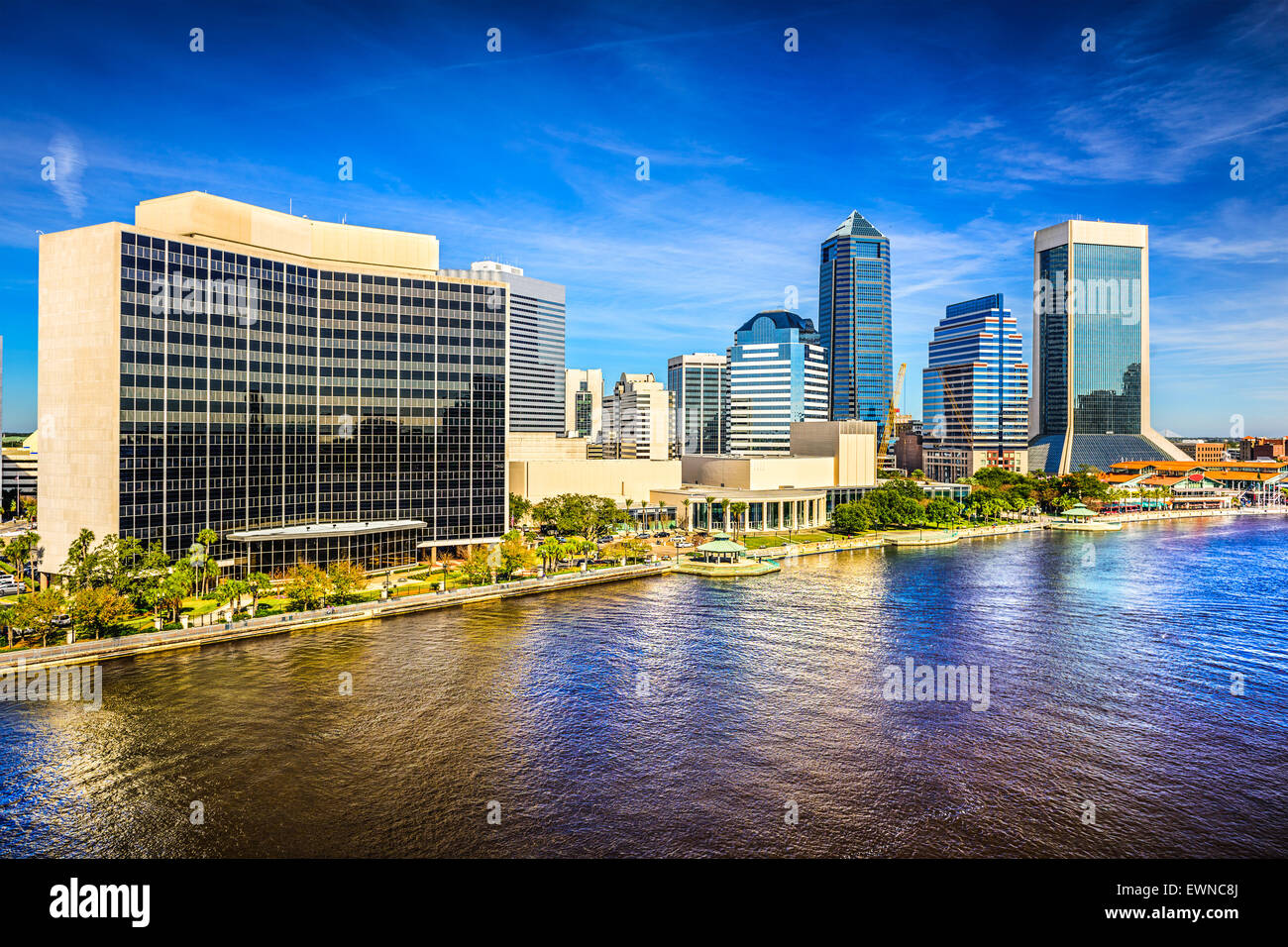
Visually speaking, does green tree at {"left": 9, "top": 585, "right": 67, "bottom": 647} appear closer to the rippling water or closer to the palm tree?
the rippling water

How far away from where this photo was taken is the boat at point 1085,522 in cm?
15925

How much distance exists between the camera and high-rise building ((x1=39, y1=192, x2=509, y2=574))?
72938 millimetres

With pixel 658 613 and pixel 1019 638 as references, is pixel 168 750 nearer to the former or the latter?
pixel 658 613

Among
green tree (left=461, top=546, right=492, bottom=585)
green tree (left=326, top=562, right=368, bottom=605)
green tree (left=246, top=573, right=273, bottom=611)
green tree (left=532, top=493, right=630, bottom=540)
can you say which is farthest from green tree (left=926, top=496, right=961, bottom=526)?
green tree (left=246, top=573, right=273, bottom=611)

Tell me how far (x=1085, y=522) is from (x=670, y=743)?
491 feet

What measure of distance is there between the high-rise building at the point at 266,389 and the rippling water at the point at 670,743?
2174 centimetres

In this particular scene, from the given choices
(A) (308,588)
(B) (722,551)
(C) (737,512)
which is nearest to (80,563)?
(A) (308,588)

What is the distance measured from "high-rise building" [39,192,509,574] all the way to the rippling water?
71.3 ft

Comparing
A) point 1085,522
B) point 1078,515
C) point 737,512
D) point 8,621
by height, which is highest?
point 737,512

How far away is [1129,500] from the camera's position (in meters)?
195

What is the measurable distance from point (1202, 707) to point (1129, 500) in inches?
6662

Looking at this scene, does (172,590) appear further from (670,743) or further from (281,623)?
(670,743)

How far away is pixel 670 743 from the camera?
142 feet
